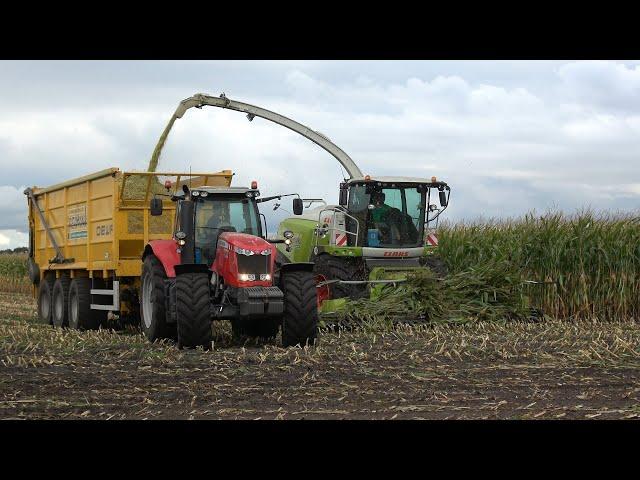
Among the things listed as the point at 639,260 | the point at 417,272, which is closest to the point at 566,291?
the point at 639,260

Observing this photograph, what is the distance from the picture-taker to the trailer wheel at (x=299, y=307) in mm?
11281

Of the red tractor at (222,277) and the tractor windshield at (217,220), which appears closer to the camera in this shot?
the red tractor at (222,277)

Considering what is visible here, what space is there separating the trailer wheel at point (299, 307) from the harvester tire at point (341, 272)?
3.67 metres

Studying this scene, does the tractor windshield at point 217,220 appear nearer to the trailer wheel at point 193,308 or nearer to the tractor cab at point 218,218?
the tractor cab at point 218,218

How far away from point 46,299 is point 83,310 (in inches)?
113

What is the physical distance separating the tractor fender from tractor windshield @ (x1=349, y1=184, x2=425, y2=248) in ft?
13.8

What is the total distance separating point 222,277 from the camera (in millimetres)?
11680

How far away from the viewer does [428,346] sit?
39.1 feet

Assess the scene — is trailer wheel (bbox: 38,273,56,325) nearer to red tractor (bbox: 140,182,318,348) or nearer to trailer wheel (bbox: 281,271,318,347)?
red tractor (bbox: 140,182,318,348)

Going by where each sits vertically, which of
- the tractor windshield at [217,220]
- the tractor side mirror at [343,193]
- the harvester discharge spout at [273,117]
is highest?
the harvester discharge spout at [273,117]

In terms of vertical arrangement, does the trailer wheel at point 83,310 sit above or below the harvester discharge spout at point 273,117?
below

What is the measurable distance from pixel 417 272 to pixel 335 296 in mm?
1442

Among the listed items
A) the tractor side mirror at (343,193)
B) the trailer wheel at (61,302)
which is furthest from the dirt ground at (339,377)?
the tractor side mirror at (343,193)
